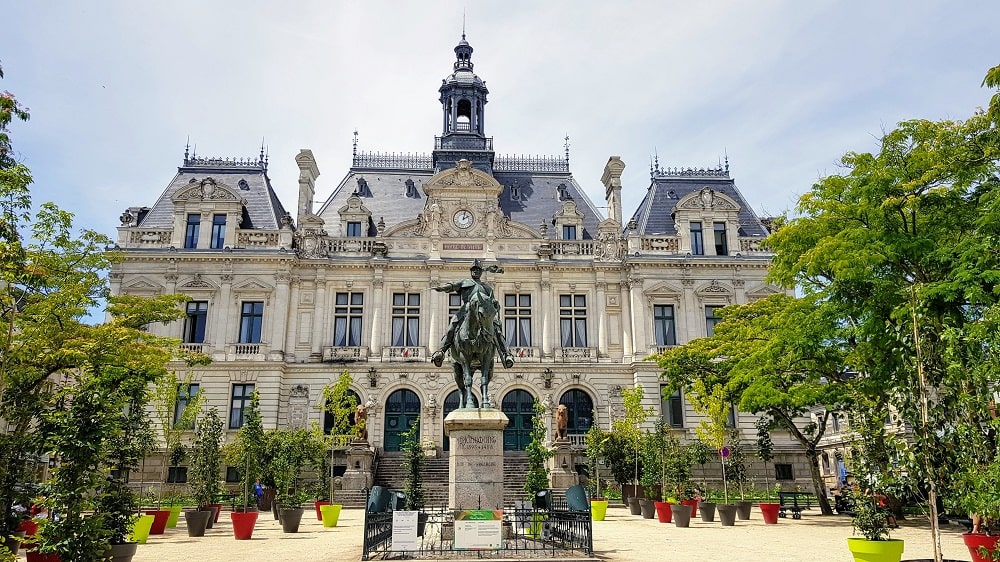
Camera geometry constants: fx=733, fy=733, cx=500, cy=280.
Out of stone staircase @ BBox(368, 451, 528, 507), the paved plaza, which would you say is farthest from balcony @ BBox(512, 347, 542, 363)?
the paved plaza

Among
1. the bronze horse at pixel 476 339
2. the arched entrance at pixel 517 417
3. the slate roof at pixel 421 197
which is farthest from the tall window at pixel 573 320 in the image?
the bronze horse at pixel 476 339

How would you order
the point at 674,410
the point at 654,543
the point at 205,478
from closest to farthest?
the point at 654,543 → the point at 205,478 → the point at 674,410

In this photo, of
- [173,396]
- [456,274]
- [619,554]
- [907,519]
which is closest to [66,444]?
[619,554]

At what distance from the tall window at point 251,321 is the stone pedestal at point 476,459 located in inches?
954

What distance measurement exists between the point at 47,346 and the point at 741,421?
94.4 ft

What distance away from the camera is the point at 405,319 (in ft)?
120

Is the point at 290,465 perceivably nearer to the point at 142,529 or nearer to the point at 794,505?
the point at 142,529

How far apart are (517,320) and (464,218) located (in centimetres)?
595

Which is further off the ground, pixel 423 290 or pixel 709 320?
pixel 423 290

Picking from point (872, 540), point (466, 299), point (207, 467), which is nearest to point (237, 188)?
point (207, 467)

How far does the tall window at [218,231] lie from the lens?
36.7 m

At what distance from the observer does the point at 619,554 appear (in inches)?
539

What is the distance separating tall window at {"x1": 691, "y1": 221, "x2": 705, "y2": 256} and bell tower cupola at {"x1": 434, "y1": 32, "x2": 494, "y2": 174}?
1225cm

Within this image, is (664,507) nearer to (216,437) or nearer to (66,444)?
(216,437)
